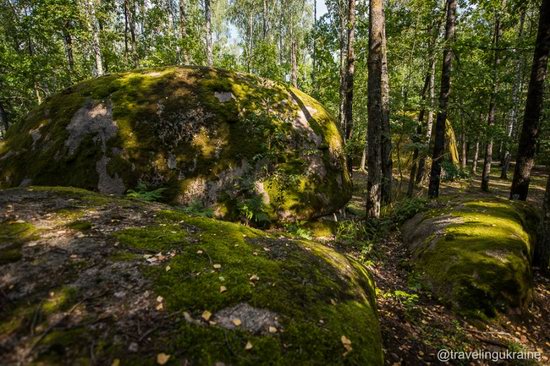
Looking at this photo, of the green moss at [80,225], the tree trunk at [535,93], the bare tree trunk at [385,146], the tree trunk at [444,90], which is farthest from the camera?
the bare tree trunk at [385,146]

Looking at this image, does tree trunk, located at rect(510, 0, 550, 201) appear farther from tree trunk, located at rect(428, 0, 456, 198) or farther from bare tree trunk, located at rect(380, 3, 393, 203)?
bare tree trunk, located at rect(380, 3, 393, 203)

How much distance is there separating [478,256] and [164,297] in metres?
5.69

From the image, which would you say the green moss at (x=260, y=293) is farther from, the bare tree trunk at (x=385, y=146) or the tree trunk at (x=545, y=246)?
the bare tree trunk at (x=385, y=146)

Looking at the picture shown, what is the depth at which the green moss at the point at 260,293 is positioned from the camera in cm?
215

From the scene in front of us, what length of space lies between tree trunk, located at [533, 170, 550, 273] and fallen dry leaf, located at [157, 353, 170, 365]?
7.91 meters

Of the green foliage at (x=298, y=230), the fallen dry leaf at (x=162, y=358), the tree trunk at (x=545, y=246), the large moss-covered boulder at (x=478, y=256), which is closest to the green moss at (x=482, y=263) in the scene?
the large moss-covered boulder at (x=478, y=256)

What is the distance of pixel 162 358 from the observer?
75.7 inches

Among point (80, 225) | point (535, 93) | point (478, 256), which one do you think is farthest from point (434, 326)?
point (535, 93)

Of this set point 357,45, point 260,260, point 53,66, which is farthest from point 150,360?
point 53,66

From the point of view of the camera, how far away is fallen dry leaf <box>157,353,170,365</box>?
1.90m

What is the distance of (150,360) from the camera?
1905 mm

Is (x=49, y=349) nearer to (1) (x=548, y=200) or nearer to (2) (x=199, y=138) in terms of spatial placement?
(2) (x=199, y=138)

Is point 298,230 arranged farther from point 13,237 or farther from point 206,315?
point 13,237

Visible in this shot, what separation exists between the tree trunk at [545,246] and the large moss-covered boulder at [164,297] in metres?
5.42
